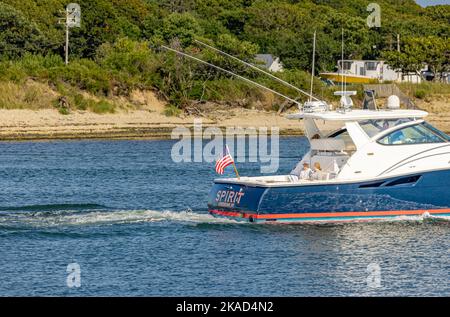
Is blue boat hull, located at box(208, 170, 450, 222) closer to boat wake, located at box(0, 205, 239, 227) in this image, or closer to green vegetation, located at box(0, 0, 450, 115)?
boat wake, located at box(0, 205, 239, 227)

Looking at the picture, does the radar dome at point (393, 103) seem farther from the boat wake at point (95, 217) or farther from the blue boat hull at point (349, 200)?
the boat wake at point (95, 217)

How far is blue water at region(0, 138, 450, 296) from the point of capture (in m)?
22.1

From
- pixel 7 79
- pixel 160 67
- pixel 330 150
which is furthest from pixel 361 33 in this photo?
pixel 330 150

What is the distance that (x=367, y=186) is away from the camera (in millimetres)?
27125

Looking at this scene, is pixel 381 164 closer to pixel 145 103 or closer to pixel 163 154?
pixel 163 154

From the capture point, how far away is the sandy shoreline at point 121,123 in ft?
196

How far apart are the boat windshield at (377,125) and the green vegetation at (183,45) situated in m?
37.7

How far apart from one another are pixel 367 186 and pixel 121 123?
3693cm

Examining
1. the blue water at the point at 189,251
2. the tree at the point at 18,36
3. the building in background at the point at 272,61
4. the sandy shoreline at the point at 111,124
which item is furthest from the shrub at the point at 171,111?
the blue water at the point at 189,251

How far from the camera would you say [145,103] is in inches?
2667

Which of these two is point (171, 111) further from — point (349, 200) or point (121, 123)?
point (349, 200)

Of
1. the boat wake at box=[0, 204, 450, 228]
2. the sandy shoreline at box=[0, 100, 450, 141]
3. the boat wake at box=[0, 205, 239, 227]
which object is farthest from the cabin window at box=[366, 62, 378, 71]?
the boat wake at box=[0, 205, 239, 227]

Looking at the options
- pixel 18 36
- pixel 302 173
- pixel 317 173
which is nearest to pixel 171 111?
pixel 18 36

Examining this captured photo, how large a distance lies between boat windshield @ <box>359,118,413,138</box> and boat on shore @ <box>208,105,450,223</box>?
6 cm
